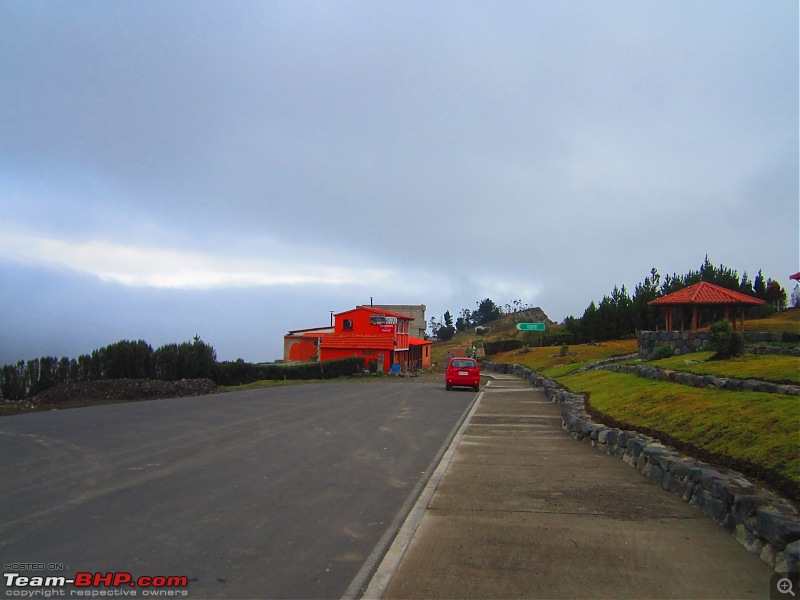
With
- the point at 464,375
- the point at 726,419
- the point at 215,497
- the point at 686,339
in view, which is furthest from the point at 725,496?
the point at 686,339

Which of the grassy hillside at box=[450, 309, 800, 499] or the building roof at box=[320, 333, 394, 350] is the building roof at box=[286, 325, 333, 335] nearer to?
the building roof at box=[320, 333, 394, 350]

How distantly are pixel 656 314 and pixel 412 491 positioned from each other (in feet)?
150

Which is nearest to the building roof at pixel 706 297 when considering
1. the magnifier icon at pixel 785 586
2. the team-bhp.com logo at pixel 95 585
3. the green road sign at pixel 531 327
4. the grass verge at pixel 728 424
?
the green road sign at pixel 531 327

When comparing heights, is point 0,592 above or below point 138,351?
below

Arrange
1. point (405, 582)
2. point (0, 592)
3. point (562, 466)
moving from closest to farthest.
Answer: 1. point (0, 592)
2. point (405, 582)
3. point (562, 466)

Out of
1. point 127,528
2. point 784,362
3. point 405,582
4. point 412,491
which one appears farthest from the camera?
point 784,362

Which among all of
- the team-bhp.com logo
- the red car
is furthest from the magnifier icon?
the red car

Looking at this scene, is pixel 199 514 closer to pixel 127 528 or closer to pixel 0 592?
pixel 127 528

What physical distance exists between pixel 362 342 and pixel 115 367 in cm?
2917

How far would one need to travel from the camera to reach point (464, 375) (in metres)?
30.3

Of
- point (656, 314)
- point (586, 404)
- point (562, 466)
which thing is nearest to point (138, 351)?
point (586, 404)

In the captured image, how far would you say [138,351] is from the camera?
30031 millimetres

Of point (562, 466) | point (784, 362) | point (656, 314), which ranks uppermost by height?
point (656, 314)

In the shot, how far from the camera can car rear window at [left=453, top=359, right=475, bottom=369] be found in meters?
30.6
